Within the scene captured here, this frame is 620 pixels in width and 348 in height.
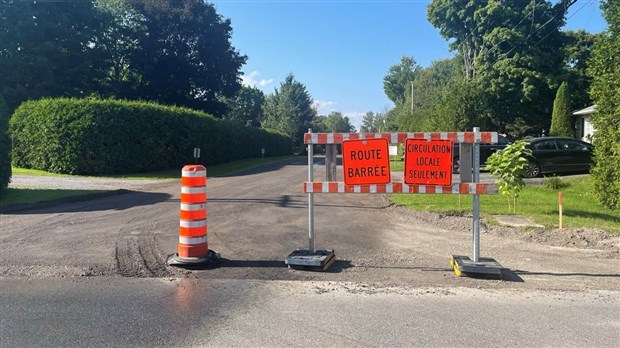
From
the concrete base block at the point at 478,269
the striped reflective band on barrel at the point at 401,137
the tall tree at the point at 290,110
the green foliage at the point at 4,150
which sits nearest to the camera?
the concrete base block at the point at 478,269

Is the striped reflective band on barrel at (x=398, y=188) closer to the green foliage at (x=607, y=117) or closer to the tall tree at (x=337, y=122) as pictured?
the green foliage at (x=607, y=117)

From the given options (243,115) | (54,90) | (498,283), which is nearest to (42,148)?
(54,90)

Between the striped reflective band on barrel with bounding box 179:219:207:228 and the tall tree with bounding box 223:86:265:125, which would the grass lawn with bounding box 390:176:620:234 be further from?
the tall tree with bounding box 223:86:265:125

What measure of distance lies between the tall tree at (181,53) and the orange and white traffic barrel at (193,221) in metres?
43.9

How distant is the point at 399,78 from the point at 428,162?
10935 cm

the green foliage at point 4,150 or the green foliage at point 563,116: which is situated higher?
the green foliage at point 563,116

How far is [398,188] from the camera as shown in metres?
6.61

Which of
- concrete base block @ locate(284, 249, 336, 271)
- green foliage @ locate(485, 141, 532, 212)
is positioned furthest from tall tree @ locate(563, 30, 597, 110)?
concrete base block @ locate(284, 249, 336, 271)

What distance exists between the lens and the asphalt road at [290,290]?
14.2ft

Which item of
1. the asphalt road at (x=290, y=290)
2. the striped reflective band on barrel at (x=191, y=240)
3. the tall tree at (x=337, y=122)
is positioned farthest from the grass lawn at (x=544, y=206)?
the tall tree at (x=337, y=122)

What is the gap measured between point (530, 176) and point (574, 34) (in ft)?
102

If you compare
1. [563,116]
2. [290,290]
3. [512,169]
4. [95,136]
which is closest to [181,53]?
[95,136]

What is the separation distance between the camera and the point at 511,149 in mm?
10938

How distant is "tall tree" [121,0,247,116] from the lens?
47.4 m
